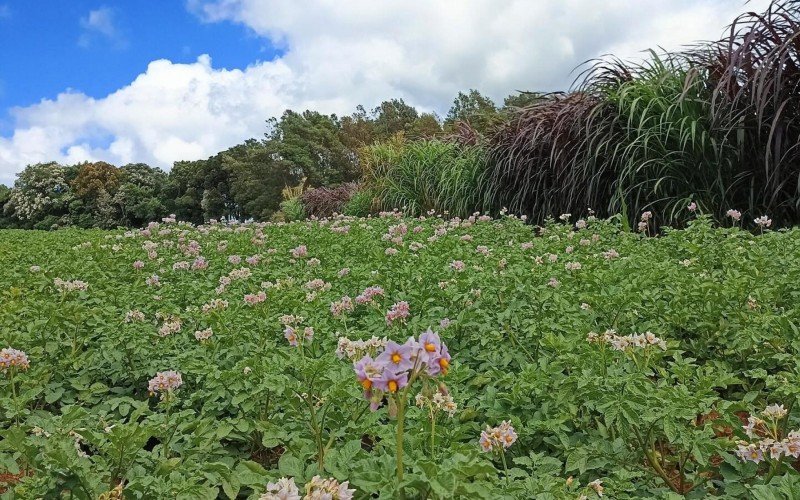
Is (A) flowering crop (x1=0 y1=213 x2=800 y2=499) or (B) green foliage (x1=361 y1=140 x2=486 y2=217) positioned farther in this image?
(B) green foliage (x1=361 y1=140 x2=486 y2=217)

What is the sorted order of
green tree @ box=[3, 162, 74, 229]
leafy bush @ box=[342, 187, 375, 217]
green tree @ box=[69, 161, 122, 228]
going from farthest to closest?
1. green tree @ box=[69, 161, 122, 228]
2. green tree @ box=[3, 162, 74, 229]
3. leafy bush @ box=[342, 187, 375, 217]

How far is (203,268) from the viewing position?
4402 millimetres

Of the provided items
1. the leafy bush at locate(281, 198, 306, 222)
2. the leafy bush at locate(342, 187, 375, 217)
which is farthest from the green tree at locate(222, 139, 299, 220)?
the leafy bush at locate(342, 187, 375, 217)

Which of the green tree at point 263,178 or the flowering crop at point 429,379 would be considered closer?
the flowering crop at point 429,379

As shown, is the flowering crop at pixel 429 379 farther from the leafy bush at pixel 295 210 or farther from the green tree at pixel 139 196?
the green tree at pixel 139 196

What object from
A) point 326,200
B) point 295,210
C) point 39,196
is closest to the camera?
point 326,200

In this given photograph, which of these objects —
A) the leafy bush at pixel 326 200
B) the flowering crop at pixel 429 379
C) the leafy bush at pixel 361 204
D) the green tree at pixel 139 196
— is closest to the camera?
the flowering crop at pixel 429 379

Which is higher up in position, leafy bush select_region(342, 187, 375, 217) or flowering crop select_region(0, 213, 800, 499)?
leafy bush select_region(342, 187, 375, 217)

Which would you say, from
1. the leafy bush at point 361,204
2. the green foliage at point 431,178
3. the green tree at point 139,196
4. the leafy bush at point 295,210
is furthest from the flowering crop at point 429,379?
the green tree at point 139,196

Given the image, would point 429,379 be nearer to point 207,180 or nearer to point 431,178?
point 431,178

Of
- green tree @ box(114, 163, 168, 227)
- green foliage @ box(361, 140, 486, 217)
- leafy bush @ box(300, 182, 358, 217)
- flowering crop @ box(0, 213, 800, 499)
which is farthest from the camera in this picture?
green tree @ box(114, 163, 168, 227)

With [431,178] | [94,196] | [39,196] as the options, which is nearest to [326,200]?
[431,178]

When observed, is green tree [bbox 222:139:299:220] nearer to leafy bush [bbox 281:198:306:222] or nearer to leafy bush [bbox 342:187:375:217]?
leafy bush [bbox 281:198:306:222]

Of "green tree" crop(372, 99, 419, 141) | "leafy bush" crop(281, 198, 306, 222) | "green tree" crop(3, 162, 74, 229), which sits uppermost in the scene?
"green tree" crop(372, 99, 419, 141)
